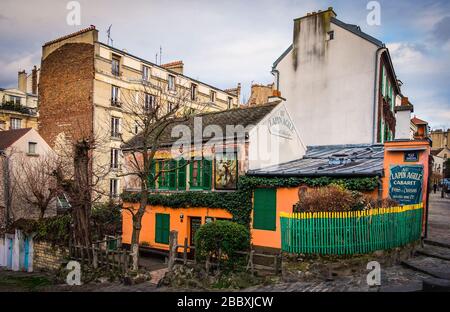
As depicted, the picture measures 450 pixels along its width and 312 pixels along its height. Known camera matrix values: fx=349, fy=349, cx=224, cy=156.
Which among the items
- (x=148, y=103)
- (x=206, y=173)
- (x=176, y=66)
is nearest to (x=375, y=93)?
(x=206, y=173)

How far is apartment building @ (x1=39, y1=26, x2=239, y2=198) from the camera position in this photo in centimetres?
3100

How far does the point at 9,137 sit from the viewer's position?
95.9 ft

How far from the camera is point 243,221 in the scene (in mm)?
16719

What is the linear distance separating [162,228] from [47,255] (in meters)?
5.97

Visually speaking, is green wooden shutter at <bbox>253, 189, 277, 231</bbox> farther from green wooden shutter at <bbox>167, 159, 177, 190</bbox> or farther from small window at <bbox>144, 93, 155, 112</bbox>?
small window at <bbox>144, 93, 155, 112</bbox>

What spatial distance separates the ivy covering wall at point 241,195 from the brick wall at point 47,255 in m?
5.43

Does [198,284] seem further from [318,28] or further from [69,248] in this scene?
[318,28]

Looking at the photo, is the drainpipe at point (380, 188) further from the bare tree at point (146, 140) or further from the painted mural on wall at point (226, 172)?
the bare tree at point (146, 140)

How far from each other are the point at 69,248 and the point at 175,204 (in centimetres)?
561

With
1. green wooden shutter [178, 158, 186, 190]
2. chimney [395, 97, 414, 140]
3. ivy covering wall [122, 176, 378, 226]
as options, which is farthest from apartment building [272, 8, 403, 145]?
green wooden shutter [178, 158, 186, 190]

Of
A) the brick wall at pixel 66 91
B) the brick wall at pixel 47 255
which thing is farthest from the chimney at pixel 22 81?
the brick wall at pixel 47 255

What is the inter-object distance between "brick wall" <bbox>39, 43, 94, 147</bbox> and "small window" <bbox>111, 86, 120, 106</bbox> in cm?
222

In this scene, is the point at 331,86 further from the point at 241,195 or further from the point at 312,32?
the point at 241,195
